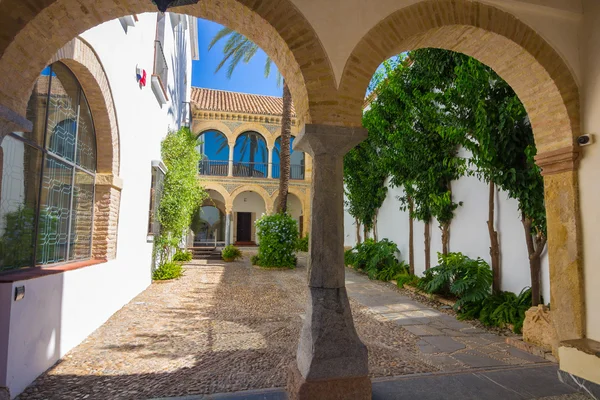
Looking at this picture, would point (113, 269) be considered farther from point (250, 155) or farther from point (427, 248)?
point (250, 155)

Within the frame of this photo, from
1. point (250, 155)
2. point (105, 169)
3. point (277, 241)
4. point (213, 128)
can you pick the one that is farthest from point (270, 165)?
point (105, 169)

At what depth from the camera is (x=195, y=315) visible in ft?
16.6

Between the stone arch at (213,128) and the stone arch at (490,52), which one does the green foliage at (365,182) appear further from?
the stone arch at (213,128)

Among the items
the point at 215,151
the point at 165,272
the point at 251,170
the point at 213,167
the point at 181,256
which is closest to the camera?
the point at 165,272

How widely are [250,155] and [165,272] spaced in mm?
12362

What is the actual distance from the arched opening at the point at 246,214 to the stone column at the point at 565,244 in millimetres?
16875

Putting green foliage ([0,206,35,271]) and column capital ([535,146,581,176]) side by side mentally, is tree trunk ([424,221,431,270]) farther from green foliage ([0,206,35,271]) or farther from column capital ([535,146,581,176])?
green foliage ([0,206,35,271])

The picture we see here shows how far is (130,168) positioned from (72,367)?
10.7ft

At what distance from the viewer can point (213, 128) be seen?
57.8 ft

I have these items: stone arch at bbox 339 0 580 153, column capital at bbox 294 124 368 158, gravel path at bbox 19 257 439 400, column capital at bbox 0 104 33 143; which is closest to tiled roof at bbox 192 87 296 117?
gravel path at bbox 19 257 439 400

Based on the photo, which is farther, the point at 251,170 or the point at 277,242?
the point at 251,170

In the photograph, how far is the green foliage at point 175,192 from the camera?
8312mm

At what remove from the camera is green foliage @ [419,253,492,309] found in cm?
522

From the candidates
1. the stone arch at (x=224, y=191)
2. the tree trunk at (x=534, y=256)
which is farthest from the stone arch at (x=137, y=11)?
the stone arch at (x=224, y=191)
